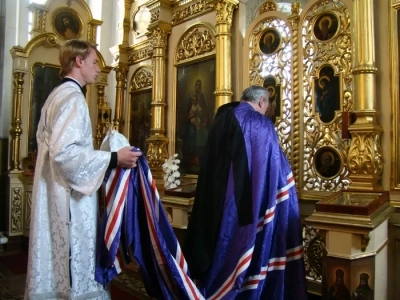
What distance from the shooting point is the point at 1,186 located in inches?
251

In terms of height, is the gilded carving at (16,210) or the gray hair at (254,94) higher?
the gray hair at (254,94)

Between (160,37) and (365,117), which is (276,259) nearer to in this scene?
(365,117)

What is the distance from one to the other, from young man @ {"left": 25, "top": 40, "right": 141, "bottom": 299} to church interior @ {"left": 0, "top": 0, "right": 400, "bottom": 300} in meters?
0.95

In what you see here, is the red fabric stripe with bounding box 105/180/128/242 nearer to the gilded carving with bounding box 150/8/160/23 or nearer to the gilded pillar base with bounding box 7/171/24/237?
the gilded carving with bounding box 150/8/160/23

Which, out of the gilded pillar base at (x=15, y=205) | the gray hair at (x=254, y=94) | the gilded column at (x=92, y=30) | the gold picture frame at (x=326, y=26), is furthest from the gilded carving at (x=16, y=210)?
the gold picture frame at (x=326, y=26)

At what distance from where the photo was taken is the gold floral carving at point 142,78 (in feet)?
21.5

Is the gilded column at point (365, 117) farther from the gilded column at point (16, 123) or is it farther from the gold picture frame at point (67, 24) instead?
the gold picture frame at point (67, 24)

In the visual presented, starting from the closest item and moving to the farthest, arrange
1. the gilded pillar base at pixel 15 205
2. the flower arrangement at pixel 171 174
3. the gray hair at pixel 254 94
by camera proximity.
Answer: the gray hair at pixel 254 94, the flower arrangement at pixel 171 174, the gilded pillar base at pixel 15 205

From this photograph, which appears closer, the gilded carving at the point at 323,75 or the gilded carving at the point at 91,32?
the gilded carving at the point at 323,75

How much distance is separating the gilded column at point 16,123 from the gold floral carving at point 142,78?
1904mm

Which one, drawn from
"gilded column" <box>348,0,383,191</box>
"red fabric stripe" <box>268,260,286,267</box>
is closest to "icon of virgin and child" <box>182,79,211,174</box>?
"gilded column" <box>348,0,383,191</box>

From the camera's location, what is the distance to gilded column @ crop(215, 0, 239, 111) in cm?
466

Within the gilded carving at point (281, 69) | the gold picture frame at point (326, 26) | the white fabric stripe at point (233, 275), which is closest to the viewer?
the white fabric stripe at point (233, 275)

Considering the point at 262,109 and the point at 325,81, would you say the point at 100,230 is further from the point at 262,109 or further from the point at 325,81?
the point at 325,81
